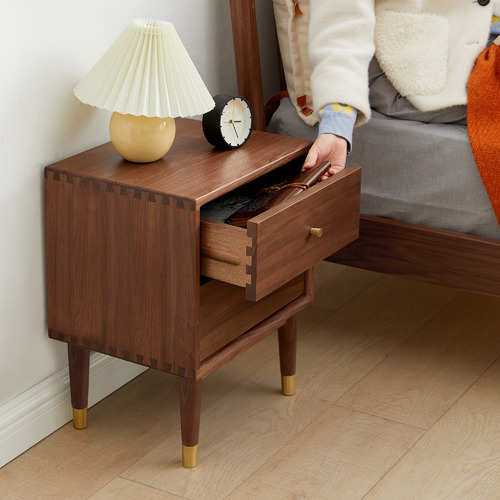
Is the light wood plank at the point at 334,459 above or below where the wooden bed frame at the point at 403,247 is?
below

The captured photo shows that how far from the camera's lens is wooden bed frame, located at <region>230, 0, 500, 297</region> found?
1.66 metres

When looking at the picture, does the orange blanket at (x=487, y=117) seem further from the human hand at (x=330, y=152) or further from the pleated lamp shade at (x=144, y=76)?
the pleated lamp shade at (x=144, y=76)

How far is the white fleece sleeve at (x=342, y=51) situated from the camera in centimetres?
165

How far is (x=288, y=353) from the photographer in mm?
1699

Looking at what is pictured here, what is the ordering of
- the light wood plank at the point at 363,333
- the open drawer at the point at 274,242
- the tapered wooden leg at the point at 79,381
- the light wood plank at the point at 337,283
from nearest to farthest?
1. the open drawer at the point at 274,242
2. the tapered wooden leg at the point at 79,381
3. the light wood plank at the point at 363,333
4. the light wood plank at the point at 337,283

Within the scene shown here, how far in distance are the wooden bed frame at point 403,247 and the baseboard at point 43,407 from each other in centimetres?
54

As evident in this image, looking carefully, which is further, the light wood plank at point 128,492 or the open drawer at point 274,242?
the light wood plank at point 128,492

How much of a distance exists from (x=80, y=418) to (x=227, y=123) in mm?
610

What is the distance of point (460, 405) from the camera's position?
66.5 inches

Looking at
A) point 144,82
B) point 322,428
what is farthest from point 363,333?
point 144,82

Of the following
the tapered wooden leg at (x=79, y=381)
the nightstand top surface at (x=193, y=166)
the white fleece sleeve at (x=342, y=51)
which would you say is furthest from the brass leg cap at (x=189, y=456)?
the white fleece sleeve at (x=342, y=51)

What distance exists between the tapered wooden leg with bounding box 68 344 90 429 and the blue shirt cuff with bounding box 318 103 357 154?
61 cm

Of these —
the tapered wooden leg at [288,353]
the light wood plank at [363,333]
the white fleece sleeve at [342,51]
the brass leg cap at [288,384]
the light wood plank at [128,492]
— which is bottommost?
the light wood plank at [363,333]

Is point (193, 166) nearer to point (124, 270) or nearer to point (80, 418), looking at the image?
point (124, 270)
